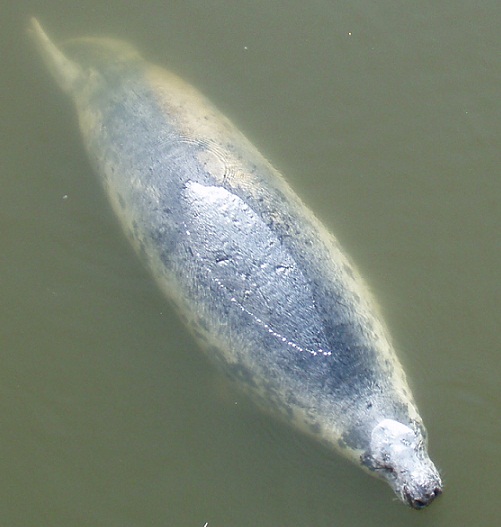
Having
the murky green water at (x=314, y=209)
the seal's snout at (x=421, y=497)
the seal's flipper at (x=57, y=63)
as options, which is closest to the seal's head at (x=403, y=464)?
the seal's snout at (x=421, y=497)

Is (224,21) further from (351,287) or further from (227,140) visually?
(351,287)

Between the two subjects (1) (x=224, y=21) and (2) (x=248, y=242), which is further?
(1) (x=224, y=21)

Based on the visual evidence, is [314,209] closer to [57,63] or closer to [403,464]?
[403,464]

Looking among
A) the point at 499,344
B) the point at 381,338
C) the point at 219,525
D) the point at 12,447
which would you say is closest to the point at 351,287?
the point at 381,338

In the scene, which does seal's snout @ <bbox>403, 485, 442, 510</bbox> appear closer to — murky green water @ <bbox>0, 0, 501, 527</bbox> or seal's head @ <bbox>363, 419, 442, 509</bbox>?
seal's head @ <bbox>363, 419, 442, 509</bbox>

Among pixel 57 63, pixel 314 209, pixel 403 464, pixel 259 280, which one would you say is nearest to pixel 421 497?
pixel 403 464

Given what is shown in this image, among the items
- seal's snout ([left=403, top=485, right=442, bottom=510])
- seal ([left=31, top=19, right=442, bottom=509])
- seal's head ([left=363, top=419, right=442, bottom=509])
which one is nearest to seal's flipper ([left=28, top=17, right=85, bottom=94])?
seal ([left=31, top=19, right=442, bottom=509])

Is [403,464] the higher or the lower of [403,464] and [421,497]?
the higher

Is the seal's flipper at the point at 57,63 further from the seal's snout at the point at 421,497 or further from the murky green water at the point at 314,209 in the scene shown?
the seal's snout at the point at 421,497
